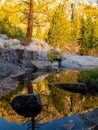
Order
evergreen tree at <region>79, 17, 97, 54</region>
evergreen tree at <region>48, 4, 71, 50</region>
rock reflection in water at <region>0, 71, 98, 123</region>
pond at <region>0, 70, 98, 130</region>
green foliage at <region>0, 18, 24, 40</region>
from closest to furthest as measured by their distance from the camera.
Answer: pond at <region>0, 70, 98, 130</region> < rock reflection in water at <region>0, 71, 98, 123</region> < green foliage at <region>0, 18, 24, 40</region> < evergreen tree at <region>48, 4, 71, 50</region> < evergreen tree at <region>79, 17, 97, 54</region>

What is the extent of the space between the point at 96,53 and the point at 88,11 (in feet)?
193

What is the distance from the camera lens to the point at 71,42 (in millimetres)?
82125

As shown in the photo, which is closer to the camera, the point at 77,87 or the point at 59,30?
the point at 77,87

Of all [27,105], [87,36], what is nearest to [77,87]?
[27,105]

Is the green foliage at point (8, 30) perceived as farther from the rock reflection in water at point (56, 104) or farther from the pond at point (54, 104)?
the rock reflection in water at point (56, 104)

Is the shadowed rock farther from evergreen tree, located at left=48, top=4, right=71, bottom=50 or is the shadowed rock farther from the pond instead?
evergreen tree, located at left=48, top=4, right=71, bottom=50

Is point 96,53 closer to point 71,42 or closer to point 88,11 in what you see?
point 71,42

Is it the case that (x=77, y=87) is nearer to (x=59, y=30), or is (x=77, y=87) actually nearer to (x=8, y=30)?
(x=8, y=30)

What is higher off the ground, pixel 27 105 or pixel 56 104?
pixel 27 105

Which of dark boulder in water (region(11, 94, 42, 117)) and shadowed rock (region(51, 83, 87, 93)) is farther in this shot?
shadowed rock (region(51, 83, 87, 93))

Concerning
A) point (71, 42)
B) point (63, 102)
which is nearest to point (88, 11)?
point (71, 42)

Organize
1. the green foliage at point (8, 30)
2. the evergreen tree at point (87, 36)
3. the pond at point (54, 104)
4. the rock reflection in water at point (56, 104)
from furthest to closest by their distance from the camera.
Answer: the evergreen tree at point (87, 36) → the green foliage at point (8, 30) → the rock reflection in water at point (56, 104) → the pond at point (54, 104)

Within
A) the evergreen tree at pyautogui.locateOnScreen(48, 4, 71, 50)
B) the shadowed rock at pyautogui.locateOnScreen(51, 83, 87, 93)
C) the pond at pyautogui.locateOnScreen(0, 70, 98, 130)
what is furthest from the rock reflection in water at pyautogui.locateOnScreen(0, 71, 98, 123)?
the evergreen tree at pyautogui.locateOnScreen(48, 4, 71, 50)

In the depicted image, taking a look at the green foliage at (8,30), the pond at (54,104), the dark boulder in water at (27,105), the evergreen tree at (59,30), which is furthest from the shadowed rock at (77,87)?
the evergreen tree at (59,30)
